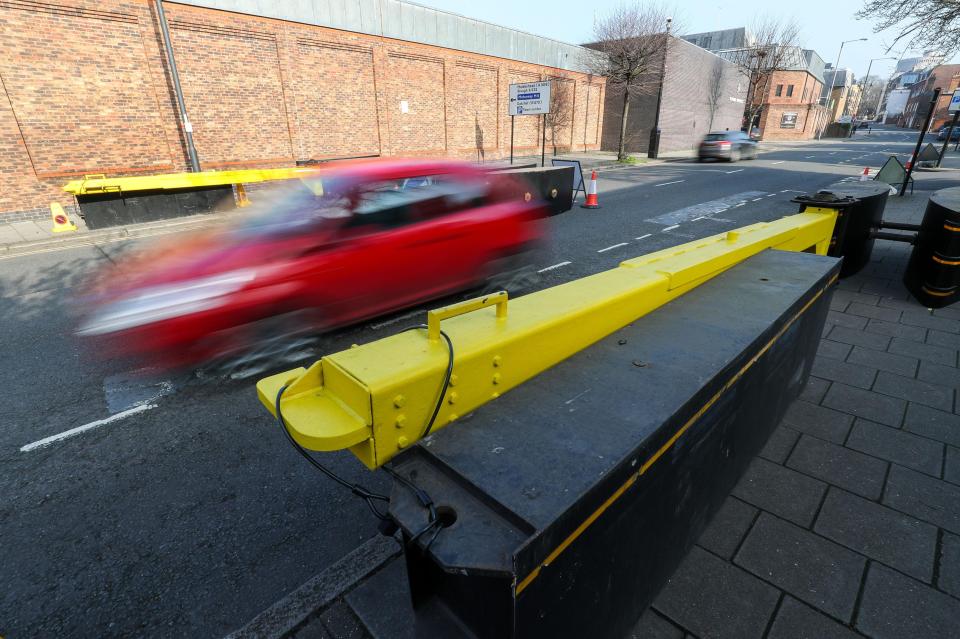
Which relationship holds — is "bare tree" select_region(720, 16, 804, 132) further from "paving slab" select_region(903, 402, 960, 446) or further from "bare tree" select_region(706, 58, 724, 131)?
"paving slab" select_region(903, 402, 960, 446)

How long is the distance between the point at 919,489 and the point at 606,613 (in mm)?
2525

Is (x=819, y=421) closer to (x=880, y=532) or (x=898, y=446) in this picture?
(x=898, y=446)

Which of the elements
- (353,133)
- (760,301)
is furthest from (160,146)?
(760,301)

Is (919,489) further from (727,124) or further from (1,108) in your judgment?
(727,124)

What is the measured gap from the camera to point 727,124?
44.5 meters

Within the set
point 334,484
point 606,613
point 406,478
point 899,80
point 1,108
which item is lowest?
point 334,484

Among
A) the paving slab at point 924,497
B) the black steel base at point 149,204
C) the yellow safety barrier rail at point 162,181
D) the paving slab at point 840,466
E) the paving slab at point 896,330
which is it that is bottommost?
the paving slab at point 840,466

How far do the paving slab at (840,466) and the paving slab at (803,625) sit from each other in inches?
43.5

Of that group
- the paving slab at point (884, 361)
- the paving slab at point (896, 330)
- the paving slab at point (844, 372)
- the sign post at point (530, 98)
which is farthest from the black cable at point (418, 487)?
the sign post at point (530, 98)

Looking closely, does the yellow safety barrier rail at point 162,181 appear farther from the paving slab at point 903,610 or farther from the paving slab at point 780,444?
the paving slab at point 903,610

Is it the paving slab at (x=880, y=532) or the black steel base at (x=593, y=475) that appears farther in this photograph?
the paving slab at (x=880, y=532)

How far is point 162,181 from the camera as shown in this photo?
11398mm

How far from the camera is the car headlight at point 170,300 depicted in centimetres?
418

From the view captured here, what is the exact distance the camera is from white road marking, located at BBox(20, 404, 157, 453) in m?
3.68
